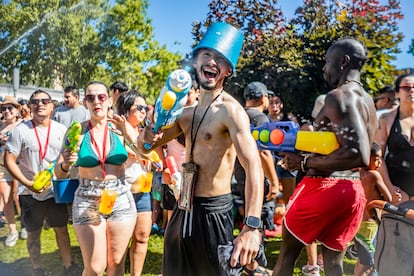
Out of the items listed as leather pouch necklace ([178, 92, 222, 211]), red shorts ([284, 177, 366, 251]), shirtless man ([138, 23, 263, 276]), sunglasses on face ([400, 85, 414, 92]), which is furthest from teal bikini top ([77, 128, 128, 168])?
sunglasses on face ([400, 85, 414, 92])

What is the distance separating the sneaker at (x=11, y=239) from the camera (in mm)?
4084

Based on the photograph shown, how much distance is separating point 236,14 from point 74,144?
162 cm

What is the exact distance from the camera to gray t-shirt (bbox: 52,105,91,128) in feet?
11.3

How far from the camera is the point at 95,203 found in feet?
7.88

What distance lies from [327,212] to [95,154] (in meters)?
1.35

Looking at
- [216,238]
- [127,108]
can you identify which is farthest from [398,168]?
[127,108]

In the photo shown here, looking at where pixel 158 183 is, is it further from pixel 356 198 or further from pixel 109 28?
pixel 356 198

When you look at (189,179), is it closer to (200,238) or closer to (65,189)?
(200,238)

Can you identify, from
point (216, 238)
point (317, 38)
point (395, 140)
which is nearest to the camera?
point (216, 238)

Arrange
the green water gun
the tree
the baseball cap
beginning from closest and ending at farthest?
1. the green water gun
2. the baseball cap
3. the tree

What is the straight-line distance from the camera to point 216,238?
1838 mm

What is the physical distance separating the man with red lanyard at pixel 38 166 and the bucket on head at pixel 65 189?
56 cm

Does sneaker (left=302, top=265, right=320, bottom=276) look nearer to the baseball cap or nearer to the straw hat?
the baseball cap

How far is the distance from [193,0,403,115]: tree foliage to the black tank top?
1.16 m
